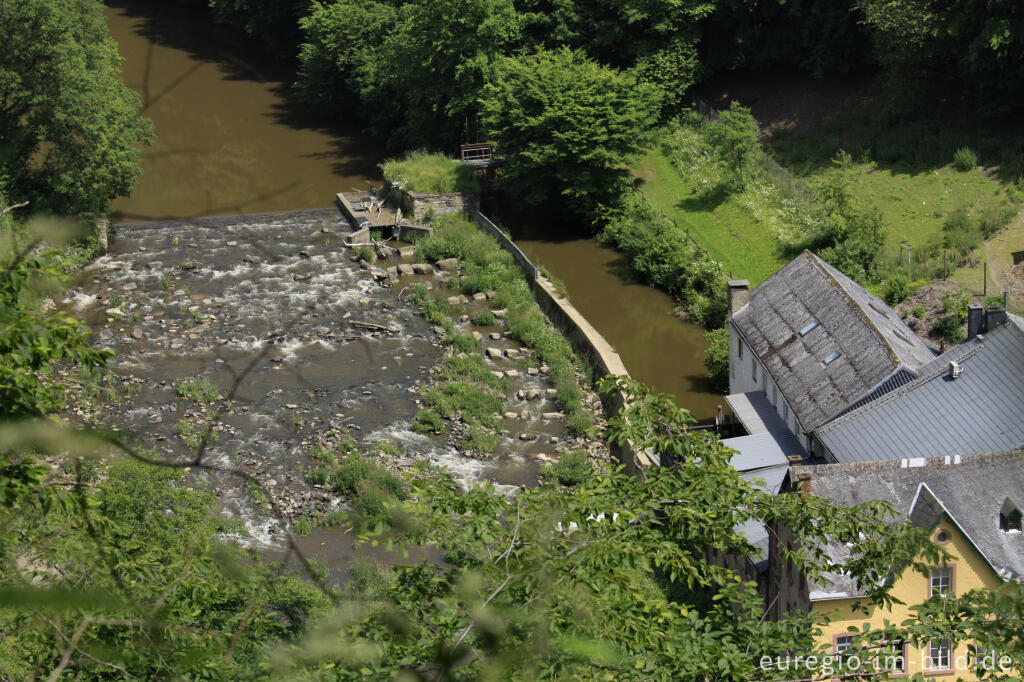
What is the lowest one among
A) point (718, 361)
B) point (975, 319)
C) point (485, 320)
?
point (485, 320)

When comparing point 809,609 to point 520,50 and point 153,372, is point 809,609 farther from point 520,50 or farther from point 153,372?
point 520,50

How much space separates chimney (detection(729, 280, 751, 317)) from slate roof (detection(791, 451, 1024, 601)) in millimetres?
9647

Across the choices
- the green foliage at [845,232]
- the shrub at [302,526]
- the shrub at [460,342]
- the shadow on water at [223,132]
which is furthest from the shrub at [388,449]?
the shadow on water at [223,132]

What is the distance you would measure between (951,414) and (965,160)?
18590 mm

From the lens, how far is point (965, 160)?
1351 inches

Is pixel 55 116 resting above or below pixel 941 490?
above

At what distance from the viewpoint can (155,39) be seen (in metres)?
58.6

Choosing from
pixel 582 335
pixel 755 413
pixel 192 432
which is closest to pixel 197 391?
pixel 192 432

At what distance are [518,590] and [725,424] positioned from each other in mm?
17683

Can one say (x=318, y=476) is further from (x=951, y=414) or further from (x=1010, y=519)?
(x=1010, y=519)

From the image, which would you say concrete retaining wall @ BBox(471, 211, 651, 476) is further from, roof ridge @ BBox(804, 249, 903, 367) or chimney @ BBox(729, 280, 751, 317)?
roof ridge @ BBox(804, 249, 903, 367)

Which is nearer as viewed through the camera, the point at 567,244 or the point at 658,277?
the point at 658,277

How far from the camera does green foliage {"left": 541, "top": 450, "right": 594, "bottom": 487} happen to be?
2303 centimetres

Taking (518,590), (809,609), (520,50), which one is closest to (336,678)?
(518,590)
